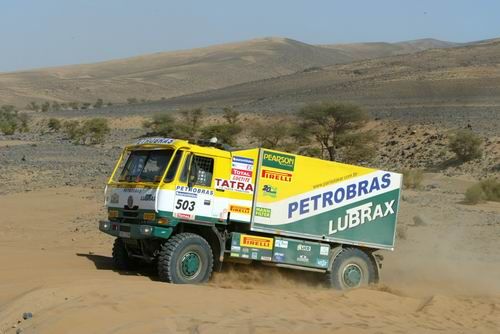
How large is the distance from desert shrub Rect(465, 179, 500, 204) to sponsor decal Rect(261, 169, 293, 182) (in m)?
16.8

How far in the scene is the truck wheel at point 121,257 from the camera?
14.4 metres

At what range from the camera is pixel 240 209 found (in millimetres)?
13531

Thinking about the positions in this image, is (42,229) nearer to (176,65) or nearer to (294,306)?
(294,306)

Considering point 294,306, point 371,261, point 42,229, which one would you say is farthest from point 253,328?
point 42,229

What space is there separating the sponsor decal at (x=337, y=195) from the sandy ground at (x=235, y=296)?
4.24 ft

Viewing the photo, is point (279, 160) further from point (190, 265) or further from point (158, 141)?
point (190, 265)

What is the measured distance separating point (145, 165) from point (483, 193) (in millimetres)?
19479

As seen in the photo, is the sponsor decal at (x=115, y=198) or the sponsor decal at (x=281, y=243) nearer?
the sponsor decal at (x=115, y=198)

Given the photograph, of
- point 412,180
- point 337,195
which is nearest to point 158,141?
point 337,195

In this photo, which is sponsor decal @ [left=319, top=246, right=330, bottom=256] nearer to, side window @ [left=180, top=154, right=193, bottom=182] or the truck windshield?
side window @ [left=180, top=154, right=193, bottom=182]

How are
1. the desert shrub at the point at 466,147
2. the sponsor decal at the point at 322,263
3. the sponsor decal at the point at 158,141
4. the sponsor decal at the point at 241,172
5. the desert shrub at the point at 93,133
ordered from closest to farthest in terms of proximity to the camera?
the sponsor decal at the point at 158,141 < the sponsor decal at the point at 241,172 < the sponsor decal at the point at 322,263 < the desert shrub at the point at 466,147 < the desert shrub at the point at 93,133

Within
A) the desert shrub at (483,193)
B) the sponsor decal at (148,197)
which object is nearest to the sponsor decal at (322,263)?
the sponsor decal at (148,197)

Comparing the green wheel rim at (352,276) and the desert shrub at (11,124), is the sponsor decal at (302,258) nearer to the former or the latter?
the green wheel rim at (352,276)

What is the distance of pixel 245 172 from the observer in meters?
13.5
